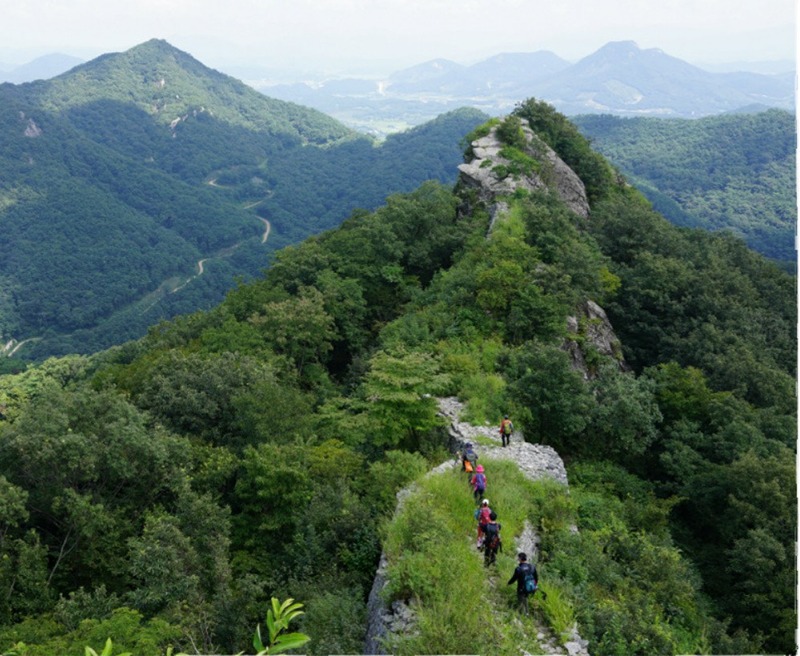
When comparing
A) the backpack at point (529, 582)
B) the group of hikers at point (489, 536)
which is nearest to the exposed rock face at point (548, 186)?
the group of hikers at point (489, 536)

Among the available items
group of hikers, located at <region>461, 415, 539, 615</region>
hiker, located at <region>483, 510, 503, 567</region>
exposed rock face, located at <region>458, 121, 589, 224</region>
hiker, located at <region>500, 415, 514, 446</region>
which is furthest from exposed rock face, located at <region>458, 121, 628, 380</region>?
hiker, located at <region>483, 510, 503, 567</region>

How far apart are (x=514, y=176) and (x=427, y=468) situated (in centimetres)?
2472

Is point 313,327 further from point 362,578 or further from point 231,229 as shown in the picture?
point 231,229

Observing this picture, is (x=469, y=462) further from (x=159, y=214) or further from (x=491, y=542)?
(x=159, y=214)

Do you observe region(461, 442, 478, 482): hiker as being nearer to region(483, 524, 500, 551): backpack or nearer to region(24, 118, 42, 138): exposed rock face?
region(483, 524, 500, 551): backpack

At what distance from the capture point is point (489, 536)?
1039 cm

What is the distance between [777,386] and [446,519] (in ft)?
62.9

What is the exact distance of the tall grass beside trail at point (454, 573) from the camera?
8.41m

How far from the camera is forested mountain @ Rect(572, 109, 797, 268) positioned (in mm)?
118875

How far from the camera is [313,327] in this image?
2662 cm

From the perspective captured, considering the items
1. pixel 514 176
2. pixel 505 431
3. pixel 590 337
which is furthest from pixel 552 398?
pixel 514 176

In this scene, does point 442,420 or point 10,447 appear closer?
point 10,447

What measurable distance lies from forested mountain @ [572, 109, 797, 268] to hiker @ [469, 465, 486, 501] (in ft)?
369

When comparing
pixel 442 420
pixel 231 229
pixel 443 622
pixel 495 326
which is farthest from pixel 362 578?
pixel 231 229
